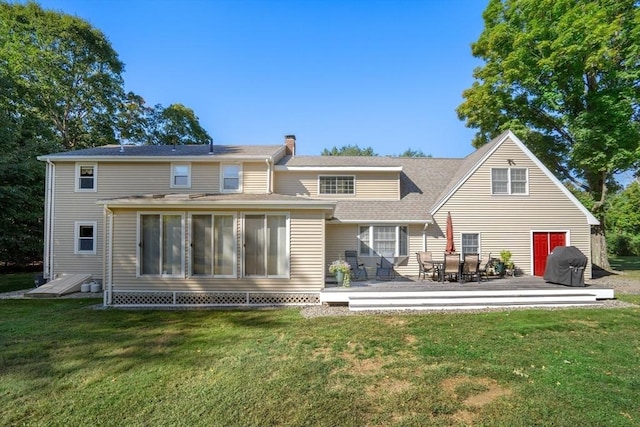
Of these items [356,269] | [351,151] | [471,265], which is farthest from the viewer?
[351,151]

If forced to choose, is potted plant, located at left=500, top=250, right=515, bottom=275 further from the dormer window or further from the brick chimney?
the brick chimney

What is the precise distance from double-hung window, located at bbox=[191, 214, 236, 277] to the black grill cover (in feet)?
36.9

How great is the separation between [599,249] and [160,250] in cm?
2162

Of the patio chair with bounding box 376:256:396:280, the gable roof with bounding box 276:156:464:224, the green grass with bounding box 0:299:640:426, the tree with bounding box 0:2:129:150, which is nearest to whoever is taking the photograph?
the green grass with bounding box 0:299:640:426

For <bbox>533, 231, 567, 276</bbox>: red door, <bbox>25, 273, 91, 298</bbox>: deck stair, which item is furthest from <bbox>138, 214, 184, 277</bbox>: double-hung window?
<bbox>533, 231, 567, 276</bbox>: red door

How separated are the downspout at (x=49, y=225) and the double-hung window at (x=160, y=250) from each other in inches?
304

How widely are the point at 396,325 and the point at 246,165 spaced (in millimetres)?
10022

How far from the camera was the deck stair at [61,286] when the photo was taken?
12.0 m

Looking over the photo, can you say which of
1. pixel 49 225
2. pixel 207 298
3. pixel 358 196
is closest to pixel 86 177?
pixel 49 225

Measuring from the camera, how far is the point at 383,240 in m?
14.1

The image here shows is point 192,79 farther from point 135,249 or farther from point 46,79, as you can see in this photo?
point 46,79

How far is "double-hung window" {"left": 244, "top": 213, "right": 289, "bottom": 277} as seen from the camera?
32.3 ft

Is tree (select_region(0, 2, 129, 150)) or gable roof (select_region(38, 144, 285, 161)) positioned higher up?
tree (select_region(0, 2, 129, 150))

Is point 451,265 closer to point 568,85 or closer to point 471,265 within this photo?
point 471,265
